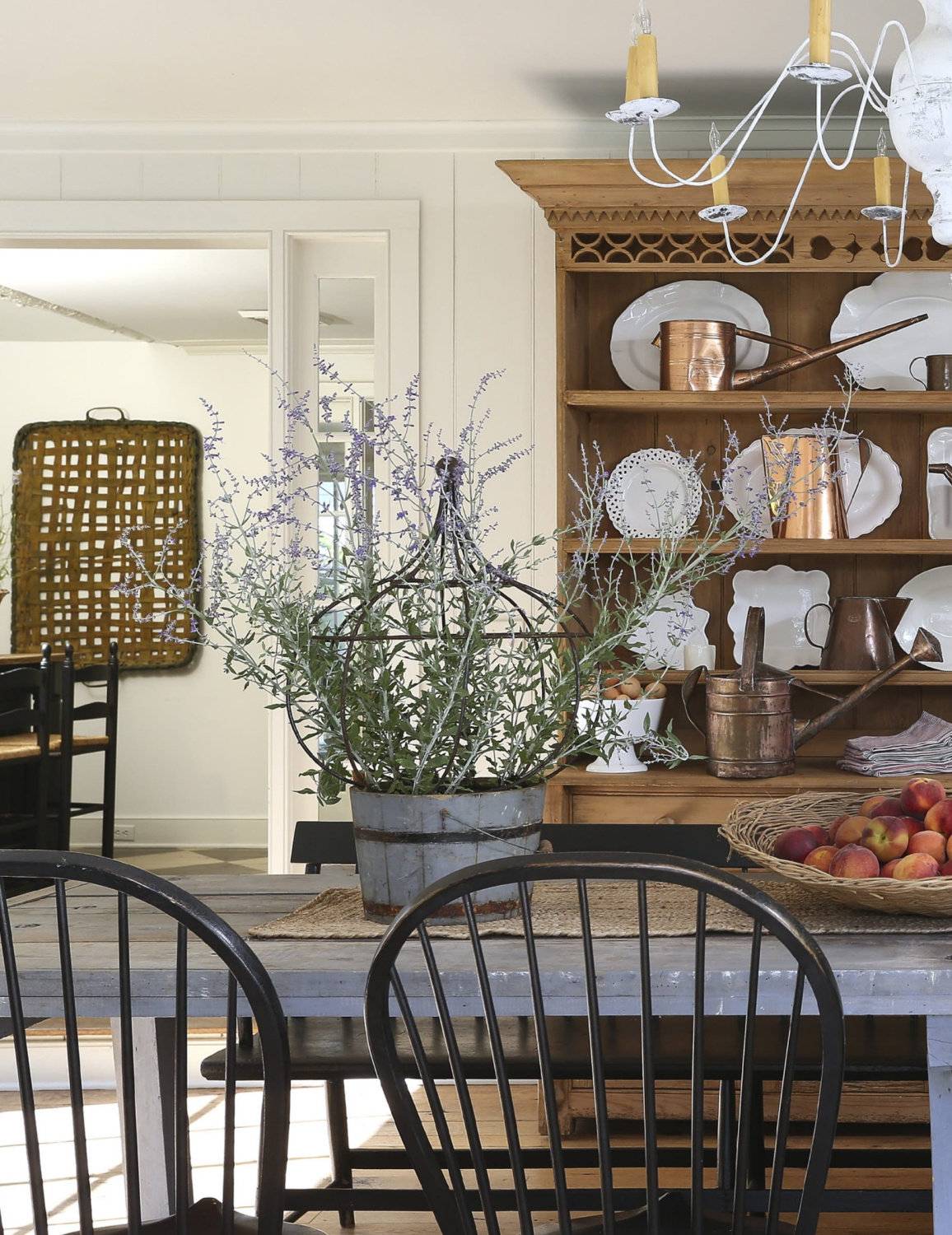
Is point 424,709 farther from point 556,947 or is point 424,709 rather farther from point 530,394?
point 530,394

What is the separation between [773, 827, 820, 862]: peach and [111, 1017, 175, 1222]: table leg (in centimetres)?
88

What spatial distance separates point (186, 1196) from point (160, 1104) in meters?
0.62

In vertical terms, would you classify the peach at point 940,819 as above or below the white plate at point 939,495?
below

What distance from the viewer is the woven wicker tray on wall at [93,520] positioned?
264 inches

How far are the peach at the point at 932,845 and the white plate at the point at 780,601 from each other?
202 cm

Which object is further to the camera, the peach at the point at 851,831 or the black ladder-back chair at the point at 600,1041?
the peach at the point at 851,831

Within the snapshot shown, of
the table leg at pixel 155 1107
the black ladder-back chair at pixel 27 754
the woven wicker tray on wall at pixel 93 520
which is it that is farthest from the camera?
the woven wicker tray on wall at pixel 93 520

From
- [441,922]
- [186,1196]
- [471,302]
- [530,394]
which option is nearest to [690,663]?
[530,394]

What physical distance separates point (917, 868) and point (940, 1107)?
0.26 metres

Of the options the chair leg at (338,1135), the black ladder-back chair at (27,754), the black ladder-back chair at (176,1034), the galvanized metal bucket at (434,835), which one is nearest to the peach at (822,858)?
the galvanized metal bucket at (434,835)

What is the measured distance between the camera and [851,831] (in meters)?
1.55

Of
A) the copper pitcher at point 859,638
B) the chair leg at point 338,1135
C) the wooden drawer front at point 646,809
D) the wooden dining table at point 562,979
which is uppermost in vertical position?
the copper pitcher at point 859,638

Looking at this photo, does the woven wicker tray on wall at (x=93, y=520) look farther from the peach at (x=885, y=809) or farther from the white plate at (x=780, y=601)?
the peach at (x=885, y=809)

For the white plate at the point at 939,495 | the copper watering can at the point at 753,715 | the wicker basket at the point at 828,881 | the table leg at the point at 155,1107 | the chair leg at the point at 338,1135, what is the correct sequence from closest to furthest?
the wicker basket at the point at 828,881 → the table leg at the point at 155,1107 → the chair leg at the point at 338,1135 → the copper watering can at the point at 753,715 → the white plate at the point at 939,495
